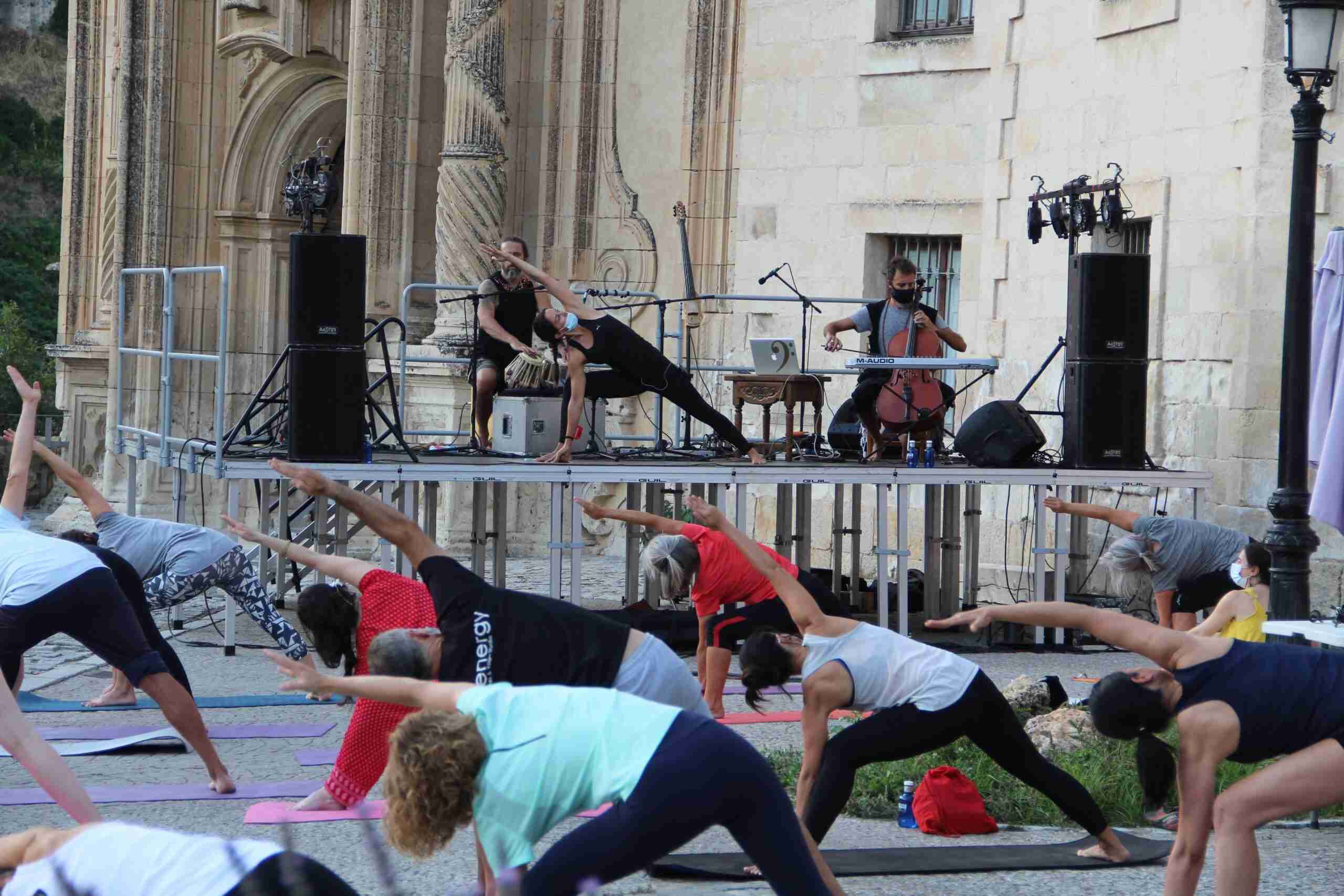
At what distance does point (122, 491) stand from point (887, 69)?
10.6 metres

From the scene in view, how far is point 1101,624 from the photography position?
5.67 m

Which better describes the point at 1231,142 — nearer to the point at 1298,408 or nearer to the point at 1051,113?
the point at 1051,113

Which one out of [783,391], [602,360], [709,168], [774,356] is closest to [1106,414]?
[783,391]

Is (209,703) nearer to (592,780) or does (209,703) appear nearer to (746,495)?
(746,495)

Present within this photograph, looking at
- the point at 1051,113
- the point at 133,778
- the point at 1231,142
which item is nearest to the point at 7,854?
the point at 133,778

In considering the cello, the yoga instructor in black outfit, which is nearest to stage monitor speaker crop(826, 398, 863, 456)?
the cello

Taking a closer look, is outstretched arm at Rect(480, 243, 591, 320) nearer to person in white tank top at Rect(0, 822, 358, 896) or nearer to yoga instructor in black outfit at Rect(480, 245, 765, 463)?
yoga instructor in black outfit at Rect(480, 245, 765, 463)

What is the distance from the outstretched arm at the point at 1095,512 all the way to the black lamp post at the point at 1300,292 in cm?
99

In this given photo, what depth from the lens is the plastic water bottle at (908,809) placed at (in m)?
7.76

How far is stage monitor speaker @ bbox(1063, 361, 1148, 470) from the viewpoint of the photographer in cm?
1313

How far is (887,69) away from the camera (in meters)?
17.4

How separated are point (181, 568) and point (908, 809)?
15.5ft

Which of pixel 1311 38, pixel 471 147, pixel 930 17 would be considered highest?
pixel 930 17

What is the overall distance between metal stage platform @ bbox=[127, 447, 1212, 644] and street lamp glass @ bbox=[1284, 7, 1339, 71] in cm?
387
